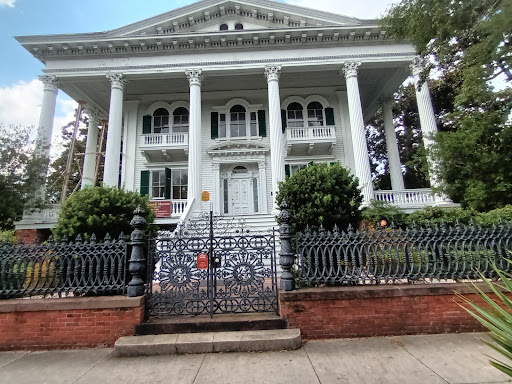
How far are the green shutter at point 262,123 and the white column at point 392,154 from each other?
283 inches

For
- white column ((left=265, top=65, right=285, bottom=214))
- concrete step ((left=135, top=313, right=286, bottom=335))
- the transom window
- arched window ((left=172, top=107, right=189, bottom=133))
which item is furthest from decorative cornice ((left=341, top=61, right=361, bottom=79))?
concrete step ((left=135, top=313, right=286, bottom=335))

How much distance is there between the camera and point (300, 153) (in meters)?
16.7

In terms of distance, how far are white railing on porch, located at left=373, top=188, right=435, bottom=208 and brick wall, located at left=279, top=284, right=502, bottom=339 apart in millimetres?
9297

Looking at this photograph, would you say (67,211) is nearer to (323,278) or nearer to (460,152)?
(323,278)

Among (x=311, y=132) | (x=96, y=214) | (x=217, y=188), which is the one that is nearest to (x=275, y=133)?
(x=311, y=132)

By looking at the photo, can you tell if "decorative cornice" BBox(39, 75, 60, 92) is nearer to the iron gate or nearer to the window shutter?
the window shutter

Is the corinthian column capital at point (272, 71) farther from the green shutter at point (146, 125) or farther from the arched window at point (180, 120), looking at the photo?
the green shutter at point (146, 125)

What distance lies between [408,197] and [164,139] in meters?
13.2

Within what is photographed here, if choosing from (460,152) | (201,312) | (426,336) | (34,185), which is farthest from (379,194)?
(34,185)

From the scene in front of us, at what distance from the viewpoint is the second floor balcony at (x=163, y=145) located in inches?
623

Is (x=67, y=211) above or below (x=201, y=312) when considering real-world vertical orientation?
above

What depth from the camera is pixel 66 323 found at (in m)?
4.41

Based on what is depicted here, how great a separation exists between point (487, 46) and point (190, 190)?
1149cm

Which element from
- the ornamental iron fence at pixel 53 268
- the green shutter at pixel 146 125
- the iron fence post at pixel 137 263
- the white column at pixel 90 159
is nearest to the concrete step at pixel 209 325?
the iron fence post at pixel 137 263
